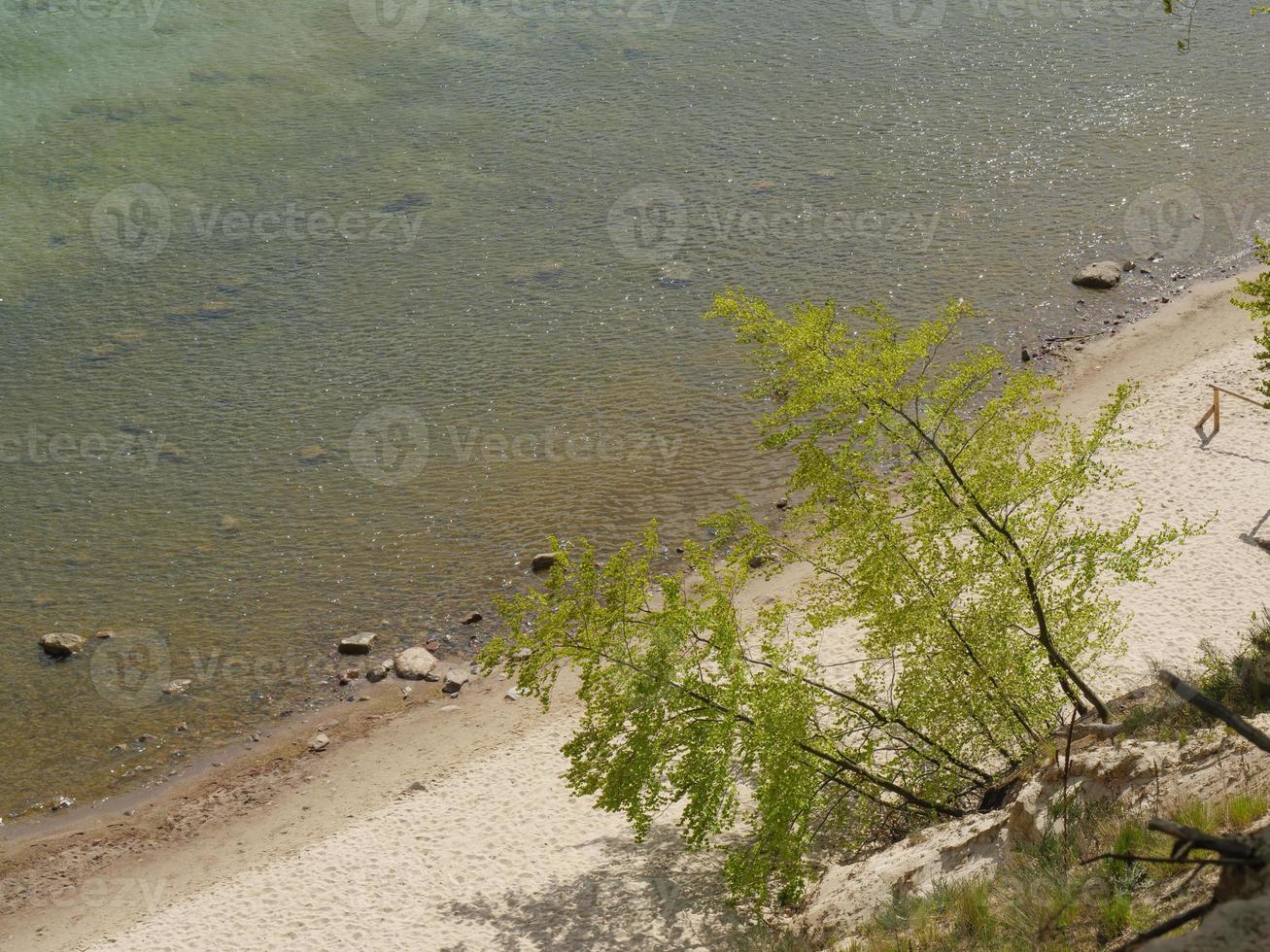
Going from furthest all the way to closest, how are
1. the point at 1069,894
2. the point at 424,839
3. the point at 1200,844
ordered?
the point at 424,839
the point at 1069,894
the point at 1200,844

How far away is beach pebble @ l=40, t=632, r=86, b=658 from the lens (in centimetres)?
2338

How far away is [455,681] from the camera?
2266 centimetres

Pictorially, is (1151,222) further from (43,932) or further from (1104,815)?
(43,932)

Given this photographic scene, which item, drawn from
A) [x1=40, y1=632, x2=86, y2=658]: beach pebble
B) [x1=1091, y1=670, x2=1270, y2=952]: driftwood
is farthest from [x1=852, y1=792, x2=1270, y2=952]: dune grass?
[x1=40, y1=632, x2=86, y2=658]: beach pebble

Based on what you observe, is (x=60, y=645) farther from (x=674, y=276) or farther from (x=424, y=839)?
(x=674, y=276)

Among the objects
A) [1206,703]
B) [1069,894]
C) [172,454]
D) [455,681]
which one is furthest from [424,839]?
[1206,703]

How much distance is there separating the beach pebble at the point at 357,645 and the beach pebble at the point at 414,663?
555 mm

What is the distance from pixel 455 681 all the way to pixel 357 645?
2.00m

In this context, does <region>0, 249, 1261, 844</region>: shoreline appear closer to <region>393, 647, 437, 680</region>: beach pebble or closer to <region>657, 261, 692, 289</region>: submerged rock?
<region>393, 647, 437, 680</region>: beach pebble

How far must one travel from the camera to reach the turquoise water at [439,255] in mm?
24969

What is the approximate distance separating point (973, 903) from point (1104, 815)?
1.72 m

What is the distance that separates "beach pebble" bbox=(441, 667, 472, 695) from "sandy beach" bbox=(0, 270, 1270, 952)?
191 millimetres

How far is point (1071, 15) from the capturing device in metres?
44.2

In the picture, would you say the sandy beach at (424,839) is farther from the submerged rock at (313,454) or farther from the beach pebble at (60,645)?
the submerged rock at (313,454)
